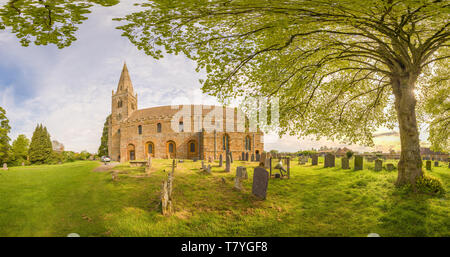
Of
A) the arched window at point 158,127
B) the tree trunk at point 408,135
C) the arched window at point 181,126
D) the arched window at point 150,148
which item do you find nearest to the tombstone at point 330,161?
the tree trunk at point 408,135

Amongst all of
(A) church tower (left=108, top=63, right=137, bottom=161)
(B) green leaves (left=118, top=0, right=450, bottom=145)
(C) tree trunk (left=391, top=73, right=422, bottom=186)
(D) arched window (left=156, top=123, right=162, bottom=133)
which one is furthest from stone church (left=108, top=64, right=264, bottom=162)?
(C) tree trunk (left=391, top=73, right=422, bottom=186)

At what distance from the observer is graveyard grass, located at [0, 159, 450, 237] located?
4645mm

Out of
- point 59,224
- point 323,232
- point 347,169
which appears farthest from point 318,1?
point 347,169

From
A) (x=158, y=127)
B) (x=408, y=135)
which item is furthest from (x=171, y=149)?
(x=408, y=135)

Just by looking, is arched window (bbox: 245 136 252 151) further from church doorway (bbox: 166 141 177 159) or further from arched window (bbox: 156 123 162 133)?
arched window (bbox: 156 123 162 133)

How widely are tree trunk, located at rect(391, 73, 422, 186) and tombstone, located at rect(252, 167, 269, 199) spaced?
554 cm

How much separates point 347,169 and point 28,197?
16.8 metres

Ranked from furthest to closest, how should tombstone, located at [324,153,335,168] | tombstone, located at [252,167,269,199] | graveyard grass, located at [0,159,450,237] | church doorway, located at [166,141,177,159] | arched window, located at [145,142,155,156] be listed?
1. arched window, located at [145,142,155,156]
2. church doorway, located at [166,141,177,159]
3. tombstone, located at [324,153,335,168]
4. tombstone, located at [252,167,269,199]
5. graveyard grass, located at [0,159,450,237]

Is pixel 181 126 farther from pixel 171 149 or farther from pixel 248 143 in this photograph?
pixel 248 143

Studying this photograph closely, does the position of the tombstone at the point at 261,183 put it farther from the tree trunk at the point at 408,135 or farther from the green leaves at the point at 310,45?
the tree trunk at the point at 408,135

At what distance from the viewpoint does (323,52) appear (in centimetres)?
910

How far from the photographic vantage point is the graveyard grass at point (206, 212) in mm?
4645

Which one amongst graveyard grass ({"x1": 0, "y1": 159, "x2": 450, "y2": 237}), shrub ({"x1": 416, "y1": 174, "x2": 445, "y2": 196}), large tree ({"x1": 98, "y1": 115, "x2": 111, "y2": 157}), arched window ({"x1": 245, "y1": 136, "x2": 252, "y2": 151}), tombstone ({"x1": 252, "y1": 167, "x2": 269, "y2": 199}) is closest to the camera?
graveyard grass ({"x1": 0, "y1": 159, "x2": 450, "y2": 237})

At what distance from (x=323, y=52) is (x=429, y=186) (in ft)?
22.1
